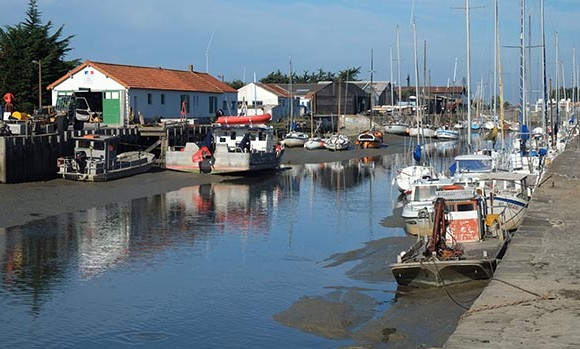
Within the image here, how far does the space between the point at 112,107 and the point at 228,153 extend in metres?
14.8

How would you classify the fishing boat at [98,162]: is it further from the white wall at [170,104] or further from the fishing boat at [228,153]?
the white wall at [170,104]

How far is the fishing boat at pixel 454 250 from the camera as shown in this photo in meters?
19.4

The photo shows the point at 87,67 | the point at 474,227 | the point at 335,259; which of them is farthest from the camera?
the point at 87,67

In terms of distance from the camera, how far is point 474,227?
74.6 feet

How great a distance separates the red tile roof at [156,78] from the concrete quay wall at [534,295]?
40.0 meters

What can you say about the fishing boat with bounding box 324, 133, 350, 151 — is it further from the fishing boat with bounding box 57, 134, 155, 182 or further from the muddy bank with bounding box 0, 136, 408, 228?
the fishing boat with bounding box 57, 134, 155, 182

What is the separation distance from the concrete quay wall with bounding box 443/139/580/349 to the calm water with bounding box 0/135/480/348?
9.64ft

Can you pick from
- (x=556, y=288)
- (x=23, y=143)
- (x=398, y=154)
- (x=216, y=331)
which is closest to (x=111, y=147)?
(x=23, y=143)

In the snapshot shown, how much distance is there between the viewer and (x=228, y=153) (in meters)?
48.1

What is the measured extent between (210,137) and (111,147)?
738cm

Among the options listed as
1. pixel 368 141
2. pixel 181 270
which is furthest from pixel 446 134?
pixel 181 270

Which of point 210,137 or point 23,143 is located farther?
point 210,137

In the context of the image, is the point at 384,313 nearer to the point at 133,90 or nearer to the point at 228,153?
the point at 228,153

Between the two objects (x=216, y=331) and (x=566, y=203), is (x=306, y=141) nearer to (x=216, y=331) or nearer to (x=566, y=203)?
(x=566, y=203)
